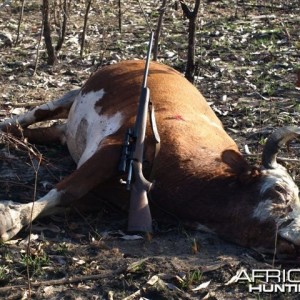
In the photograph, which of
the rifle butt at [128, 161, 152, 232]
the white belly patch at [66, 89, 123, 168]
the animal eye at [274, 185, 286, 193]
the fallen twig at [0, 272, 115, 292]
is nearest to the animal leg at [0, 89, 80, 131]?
the white belly patch at [66, 89, 123, 168]

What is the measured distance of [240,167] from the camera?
5695mm

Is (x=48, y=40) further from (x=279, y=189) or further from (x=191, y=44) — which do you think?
(x=279, y=189)

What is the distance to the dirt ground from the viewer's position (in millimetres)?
4758

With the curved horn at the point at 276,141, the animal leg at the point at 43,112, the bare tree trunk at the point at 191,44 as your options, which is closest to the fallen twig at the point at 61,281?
the curved horn at the point at 276,141

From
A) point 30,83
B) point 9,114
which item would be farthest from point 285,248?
point 30,83

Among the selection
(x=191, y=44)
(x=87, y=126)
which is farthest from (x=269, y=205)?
(x=191, y=44)

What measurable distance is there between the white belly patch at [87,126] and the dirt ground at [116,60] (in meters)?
0.18

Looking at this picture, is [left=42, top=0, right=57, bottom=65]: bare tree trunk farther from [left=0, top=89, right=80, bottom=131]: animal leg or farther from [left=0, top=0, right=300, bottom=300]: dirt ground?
[left=0, top=89, right=80, bottom=131]: animal leg

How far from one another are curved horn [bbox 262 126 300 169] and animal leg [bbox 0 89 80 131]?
2.42m

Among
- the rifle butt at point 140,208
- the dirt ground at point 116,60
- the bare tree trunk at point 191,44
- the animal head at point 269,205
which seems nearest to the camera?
the dirt ground at point 116,60

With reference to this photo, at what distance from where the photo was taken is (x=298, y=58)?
409 inches

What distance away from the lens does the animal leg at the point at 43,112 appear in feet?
24.5

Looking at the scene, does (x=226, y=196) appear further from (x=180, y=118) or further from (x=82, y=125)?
(x=82, y=125)

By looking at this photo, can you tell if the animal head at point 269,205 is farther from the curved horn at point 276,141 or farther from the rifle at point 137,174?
the rifle at point 137,174
